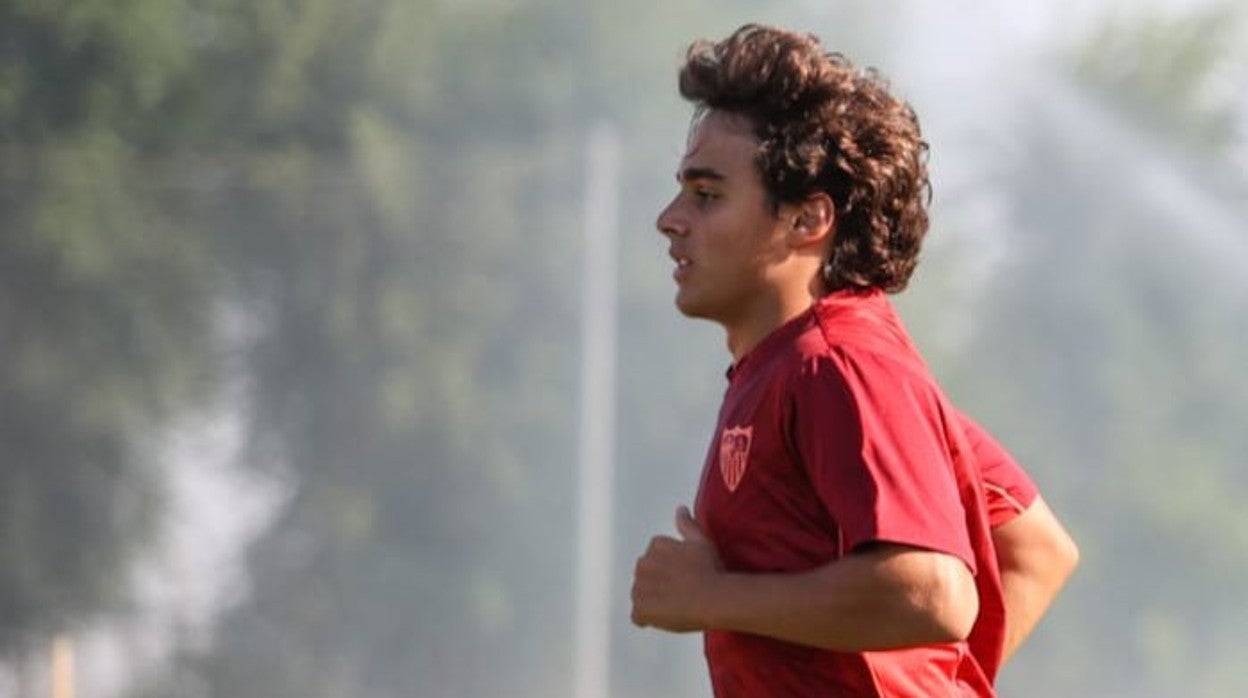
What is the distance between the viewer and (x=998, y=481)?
10.1ft

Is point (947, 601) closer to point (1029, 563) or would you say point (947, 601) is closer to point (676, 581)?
point (676, 581)

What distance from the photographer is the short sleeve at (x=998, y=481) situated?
3.05 m

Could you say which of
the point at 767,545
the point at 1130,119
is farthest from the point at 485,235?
the point at 767,545

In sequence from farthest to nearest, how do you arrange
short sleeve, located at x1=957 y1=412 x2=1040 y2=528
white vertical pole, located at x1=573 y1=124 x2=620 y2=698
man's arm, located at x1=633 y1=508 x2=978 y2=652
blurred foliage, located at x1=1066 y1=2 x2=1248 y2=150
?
blurred foliage, located at x1=1066 y1=2 x2=1248 y2=150
white vertical pole, located at x1=573 y1=124 x2=620 y2=698
short sleeve, located at x1=957 y1=412 x2=1040 y2=528
man's arm, located at x1=633 y1=508 x2=978 y2=652

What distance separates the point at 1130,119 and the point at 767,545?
12.9m

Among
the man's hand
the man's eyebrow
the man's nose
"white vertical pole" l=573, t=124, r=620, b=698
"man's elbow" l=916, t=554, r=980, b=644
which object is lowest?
"man's elbow" l=916, t=554, r=980, b=644

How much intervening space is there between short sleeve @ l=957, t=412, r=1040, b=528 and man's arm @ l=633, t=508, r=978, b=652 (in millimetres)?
513

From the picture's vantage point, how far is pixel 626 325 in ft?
45.6

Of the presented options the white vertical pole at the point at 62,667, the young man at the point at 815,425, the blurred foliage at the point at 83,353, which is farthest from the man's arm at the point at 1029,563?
the blurred foliage at the point at 83,353

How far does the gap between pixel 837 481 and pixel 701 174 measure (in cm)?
49

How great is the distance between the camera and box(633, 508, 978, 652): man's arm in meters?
2.50

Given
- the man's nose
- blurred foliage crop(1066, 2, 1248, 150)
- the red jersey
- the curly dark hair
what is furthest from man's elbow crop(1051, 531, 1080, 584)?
blurred foliage crop(1066, 2, 1248, 150)

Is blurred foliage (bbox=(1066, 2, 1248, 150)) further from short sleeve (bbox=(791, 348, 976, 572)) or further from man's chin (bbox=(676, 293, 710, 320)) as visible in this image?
short sleeve (bbox=(791, 348, 976, 572))

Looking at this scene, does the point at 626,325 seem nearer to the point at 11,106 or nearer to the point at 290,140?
the point at 290,140
